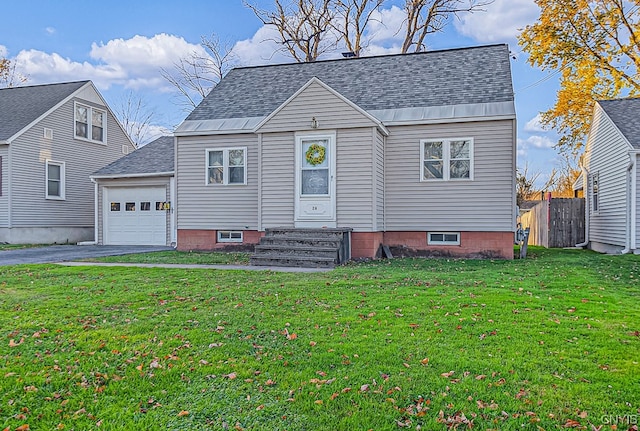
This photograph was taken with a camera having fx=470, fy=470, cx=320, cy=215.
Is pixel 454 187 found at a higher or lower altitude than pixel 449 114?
lower

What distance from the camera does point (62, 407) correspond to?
319 centimetres

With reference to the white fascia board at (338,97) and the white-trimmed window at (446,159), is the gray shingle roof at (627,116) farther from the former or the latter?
the white fascia board at (338,97)

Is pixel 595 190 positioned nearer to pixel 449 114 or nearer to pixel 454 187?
pixel 454 187

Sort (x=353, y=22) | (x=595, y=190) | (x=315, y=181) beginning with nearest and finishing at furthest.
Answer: (x=315, y=181), (x=595, y=190), (x=353, y=22)

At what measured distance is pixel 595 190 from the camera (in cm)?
1620

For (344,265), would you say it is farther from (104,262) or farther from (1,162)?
(1,162)

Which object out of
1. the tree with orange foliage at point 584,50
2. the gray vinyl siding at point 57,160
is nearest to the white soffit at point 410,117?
the gray vinyl siding at point 57,160

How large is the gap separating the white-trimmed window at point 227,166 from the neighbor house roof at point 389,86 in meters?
0.74

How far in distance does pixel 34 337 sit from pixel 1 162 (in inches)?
598

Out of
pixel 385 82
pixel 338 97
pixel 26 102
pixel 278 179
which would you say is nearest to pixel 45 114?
pixel 26 102

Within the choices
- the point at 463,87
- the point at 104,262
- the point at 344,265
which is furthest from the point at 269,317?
the point at 463,87

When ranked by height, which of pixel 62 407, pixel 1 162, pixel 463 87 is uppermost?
pixel 463 87

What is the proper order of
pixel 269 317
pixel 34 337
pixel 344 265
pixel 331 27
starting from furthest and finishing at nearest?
pixel 331 27 → pixel 344 265 → pixel 269 317 → pixel 34 337

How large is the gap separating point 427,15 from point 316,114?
14.5m
